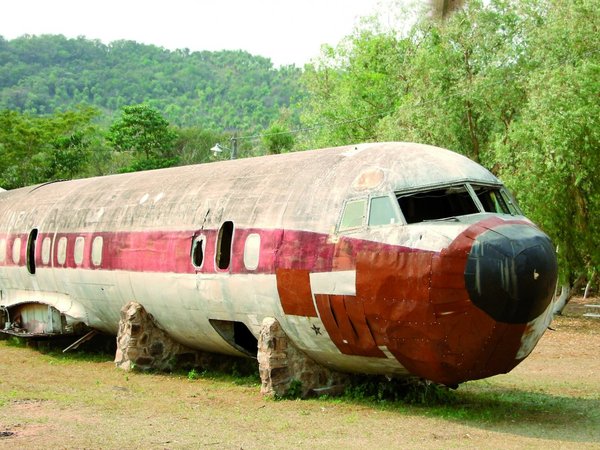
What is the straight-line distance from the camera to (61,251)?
821 inches

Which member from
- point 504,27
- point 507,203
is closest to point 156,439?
point 507,203

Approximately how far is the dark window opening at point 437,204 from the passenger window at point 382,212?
0.25m

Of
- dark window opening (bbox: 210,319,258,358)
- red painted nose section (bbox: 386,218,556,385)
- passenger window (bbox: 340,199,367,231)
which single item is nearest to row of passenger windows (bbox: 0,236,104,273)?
dark window opening (bbox: 210,319,258,358)

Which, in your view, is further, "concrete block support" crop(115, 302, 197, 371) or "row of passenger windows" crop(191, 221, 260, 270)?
"concrete block support" crop(115, 302, 197, 371)

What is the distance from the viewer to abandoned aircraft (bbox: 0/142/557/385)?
39.6 feet

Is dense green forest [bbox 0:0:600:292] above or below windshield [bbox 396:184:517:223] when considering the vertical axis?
above

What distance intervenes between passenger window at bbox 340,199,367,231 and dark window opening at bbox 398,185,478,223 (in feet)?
2.09

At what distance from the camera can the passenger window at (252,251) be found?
48.4 ft

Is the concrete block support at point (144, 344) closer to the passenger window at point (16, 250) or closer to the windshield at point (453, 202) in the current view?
the passenger window at point (16, 250)

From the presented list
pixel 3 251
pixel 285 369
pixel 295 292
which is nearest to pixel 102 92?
pixel 3 251

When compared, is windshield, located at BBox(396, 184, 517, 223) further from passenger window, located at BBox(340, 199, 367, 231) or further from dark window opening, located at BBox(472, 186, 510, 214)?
passenger window, located at BBox(340, 199, 367, 231)

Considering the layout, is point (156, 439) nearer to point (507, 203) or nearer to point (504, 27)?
point (507, 203)

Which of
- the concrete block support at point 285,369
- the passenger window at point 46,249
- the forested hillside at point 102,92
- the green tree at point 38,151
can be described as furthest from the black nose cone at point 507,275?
the forested hillside at point 102,92

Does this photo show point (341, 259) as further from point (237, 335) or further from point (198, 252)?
point (237, 335)
